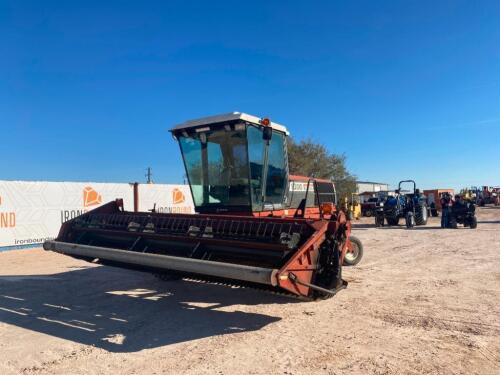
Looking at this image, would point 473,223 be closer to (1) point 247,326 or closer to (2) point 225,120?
(2) point 225,120

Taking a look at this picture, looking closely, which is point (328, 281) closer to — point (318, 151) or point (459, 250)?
point (459, 250)

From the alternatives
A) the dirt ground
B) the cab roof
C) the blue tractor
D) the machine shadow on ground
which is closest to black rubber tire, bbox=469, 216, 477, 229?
the blue tractor

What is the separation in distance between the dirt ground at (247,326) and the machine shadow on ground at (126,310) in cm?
2

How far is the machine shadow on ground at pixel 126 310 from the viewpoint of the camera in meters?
4.84

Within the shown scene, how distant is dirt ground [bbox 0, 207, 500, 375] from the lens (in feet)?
13.0

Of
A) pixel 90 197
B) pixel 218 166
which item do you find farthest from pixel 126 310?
pixel 90 197

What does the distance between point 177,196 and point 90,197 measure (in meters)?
5.27

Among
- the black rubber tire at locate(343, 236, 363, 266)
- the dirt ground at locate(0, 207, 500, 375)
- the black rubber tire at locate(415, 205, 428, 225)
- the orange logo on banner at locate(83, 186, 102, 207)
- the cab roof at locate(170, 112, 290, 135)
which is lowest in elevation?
the dirt ground at locate(0, 207, 500, 375)

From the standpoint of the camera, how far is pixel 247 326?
513cm

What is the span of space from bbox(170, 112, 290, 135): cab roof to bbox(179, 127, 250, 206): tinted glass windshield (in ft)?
0.64

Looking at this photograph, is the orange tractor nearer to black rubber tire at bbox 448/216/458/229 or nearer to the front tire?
the front tire

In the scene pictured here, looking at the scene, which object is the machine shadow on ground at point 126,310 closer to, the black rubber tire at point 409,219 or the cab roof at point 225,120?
the cab roof at point 225,120

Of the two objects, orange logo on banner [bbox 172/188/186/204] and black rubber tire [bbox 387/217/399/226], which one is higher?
orange logo on banner [bbox 172/188/186/204]

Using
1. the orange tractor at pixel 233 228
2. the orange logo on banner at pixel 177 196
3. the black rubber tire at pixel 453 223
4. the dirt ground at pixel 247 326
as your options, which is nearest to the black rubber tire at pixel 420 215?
the black rubber tire at pixel 453 223
